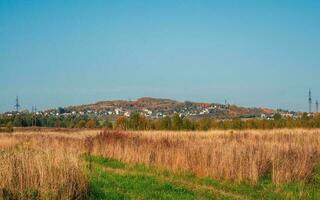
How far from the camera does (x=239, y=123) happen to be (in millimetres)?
60406

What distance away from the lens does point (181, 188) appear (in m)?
14.2

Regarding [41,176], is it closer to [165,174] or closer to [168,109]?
[165,174]

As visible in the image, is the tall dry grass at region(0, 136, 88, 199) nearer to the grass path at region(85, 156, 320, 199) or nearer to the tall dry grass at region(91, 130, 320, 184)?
the grass path at region(85, 156, 320, 199)

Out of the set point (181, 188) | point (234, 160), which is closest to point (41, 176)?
point (181, 188)

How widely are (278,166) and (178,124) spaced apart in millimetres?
44675

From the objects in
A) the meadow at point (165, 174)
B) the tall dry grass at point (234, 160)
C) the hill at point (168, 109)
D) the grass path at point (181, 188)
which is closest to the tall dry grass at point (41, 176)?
the meadow at point (165, 174)

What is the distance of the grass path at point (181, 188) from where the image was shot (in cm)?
1298

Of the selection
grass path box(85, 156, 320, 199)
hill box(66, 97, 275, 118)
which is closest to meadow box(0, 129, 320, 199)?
grass path box(85, 156, 320, 199)

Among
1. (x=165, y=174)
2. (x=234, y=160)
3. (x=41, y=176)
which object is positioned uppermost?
(x=41, y=176)

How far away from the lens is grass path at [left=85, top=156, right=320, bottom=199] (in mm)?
12984

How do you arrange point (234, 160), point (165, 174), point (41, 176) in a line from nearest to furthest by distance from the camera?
point (41, 176)
point (234, 160)
point (165, 174)

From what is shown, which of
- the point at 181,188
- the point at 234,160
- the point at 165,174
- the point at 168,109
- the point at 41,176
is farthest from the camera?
the point at 168,109

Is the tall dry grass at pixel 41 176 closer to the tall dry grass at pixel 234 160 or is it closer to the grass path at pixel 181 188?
the grass path at pixel 181 188

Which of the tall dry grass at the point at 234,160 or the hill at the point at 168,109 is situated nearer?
the tall dry grass at the point at 234,160
